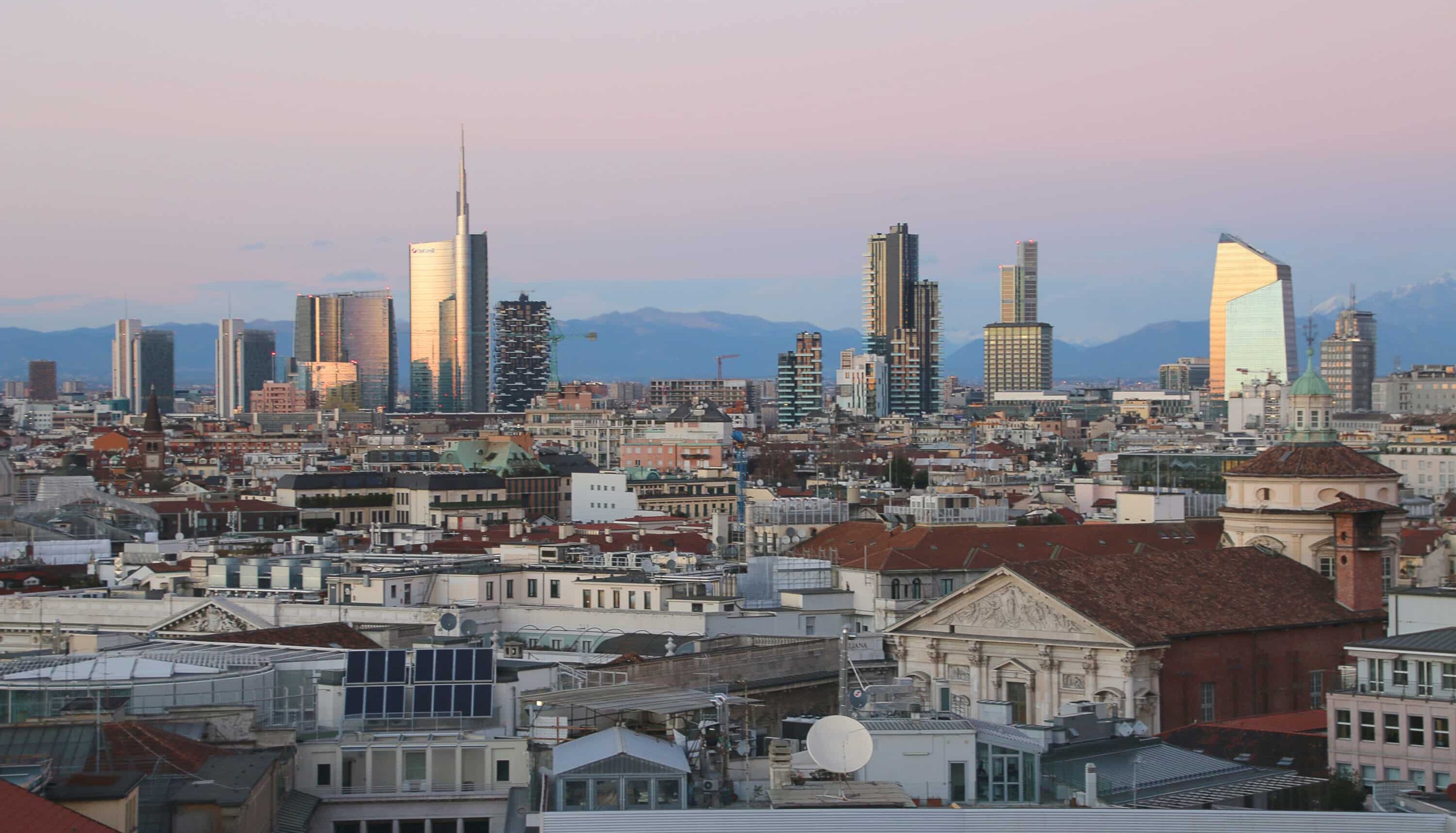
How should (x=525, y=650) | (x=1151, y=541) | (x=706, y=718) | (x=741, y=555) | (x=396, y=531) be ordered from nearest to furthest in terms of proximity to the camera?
1. (x=706, y=718)
2. (x=525, y=650)
3. (x=1151, y=541)
4. (x=741, y=555)
5. (x=396, y=531)

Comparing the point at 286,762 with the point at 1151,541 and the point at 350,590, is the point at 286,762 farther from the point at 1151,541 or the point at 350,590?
the point at 1151,541

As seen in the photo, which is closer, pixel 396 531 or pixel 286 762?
pixel 286 762

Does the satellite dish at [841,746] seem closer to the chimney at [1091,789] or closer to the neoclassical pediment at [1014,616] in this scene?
the chimney at [1091,789]

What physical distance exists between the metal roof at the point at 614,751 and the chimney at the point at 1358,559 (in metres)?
30.0

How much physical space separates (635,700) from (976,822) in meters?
9.80

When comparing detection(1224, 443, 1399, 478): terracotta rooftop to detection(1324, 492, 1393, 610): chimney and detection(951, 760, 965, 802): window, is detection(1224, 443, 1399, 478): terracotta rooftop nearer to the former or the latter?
detection(1324, 492, 1393, 610): chimney

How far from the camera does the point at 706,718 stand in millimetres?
30656

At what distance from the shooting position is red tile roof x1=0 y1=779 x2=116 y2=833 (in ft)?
70.9

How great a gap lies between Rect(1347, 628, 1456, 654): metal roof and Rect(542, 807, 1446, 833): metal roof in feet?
45.9

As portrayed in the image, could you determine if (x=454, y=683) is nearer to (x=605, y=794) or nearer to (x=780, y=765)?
(x=605, y=794)

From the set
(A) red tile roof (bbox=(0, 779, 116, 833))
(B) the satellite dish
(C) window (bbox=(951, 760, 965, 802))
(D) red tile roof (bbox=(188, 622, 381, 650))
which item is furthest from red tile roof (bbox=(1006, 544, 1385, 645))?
(A) red tile roof (bbox=(0, 779, 116, 833))

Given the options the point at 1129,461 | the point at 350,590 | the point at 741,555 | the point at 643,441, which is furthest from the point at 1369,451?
the point at 350,590

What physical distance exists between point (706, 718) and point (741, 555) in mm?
50607

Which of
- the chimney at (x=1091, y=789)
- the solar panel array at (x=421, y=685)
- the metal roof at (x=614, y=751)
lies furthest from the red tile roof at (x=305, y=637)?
the chimney at (x=1091, y=789)
